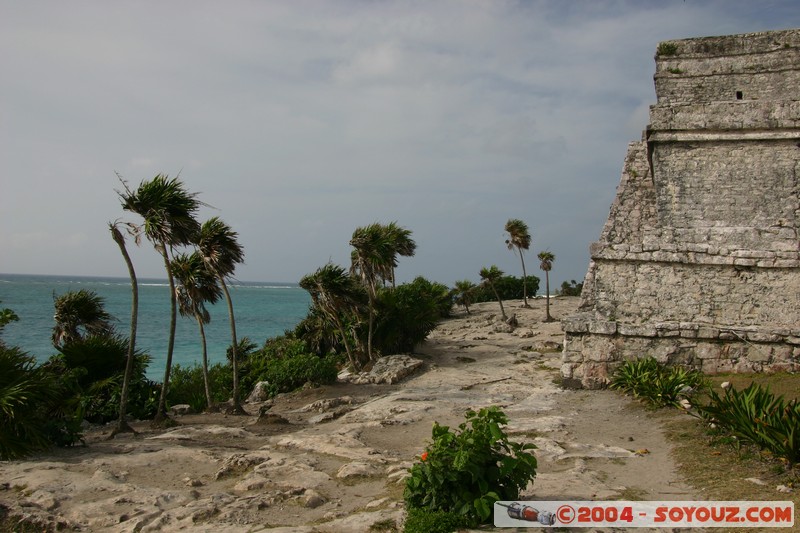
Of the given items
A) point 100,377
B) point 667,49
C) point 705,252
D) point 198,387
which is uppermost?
point 667,49

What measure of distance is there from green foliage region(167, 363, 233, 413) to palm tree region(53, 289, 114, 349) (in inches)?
78.5

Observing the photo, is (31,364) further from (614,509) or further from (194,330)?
(194,330)

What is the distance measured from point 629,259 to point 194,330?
1630 inches

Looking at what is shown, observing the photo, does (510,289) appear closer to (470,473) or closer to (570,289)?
(570,289)

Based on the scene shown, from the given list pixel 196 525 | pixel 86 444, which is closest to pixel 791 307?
pixel 196 525

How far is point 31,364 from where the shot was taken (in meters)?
7.48

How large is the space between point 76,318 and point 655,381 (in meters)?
10.2

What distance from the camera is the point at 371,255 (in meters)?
15.4

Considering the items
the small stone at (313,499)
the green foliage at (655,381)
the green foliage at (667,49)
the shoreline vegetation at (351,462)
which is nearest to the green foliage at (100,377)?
the shoreline vegetation at (351,462)

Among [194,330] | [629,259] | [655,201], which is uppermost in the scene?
[655,201]

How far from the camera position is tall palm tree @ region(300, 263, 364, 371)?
562 inches

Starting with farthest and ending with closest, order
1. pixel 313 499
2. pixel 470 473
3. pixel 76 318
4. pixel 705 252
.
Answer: pixel 76 318
pixel 705 252
pixel 313 499
pixel 470 473

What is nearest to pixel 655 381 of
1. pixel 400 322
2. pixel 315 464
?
pixel 315 464

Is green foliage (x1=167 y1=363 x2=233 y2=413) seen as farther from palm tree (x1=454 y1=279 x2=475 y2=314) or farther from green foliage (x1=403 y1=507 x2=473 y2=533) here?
palm tree (x1=454 y1=279 x2=475 y2=314)
